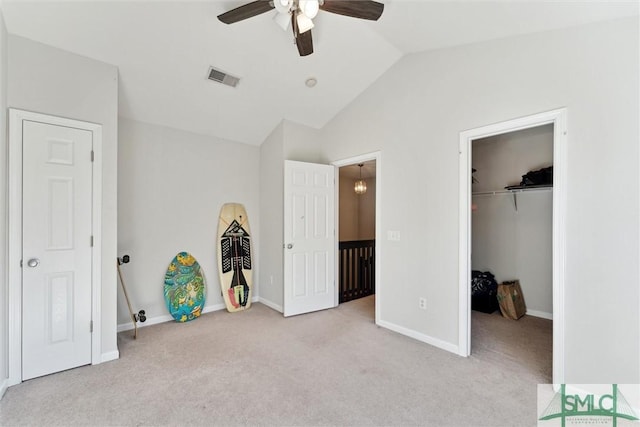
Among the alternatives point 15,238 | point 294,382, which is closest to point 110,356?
point 15,238

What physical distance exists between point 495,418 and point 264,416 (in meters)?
1.46

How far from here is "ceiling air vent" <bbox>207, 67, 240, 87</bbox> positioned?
3.04m

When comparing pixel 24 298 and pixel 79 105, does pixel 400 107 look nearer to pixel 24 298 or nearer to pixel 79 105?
pixel 79 105

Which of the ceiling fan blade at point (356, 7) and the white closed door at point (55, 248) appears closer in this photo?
the ceiling fan blade at point (356, 7)

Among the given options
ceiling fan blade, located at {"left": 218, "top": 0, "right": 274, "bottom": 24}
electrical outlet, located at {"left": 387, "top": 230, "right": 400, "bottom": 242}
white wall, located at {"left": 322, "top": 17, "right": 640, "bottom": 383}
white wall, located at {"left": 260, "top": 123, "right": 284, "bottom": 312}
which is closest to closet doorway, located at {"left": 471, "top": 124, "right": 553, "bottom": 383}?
white wall, located at {"left": 322, "top": 17, "right": 640, "bottom": 383}

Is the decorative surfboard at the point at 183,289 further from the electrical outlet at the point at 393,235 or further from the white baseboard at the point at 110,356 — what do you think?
the electrical outlet at the point at 393,235

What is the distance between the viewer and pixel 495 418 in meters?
1.87

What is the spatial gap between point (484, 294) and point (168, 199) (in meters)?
4.30

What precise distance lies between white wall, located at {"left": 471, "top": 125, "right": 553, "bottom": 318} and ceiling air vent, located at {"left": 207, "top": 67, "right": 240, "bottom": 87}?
11.2 ft

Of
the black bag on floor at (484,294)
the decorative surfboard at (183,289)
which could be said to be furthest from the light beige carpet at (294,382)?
the black bag on floor at (484,294)

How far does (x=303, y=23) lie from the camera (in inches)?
80.0

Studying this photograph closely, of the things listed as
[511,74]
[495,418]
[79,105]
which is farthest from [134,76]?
[495,418]

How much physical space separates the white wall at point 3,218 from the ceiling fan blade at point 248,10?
1.64m

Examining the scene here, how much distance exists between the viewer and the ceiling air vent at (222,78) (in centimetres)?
304
